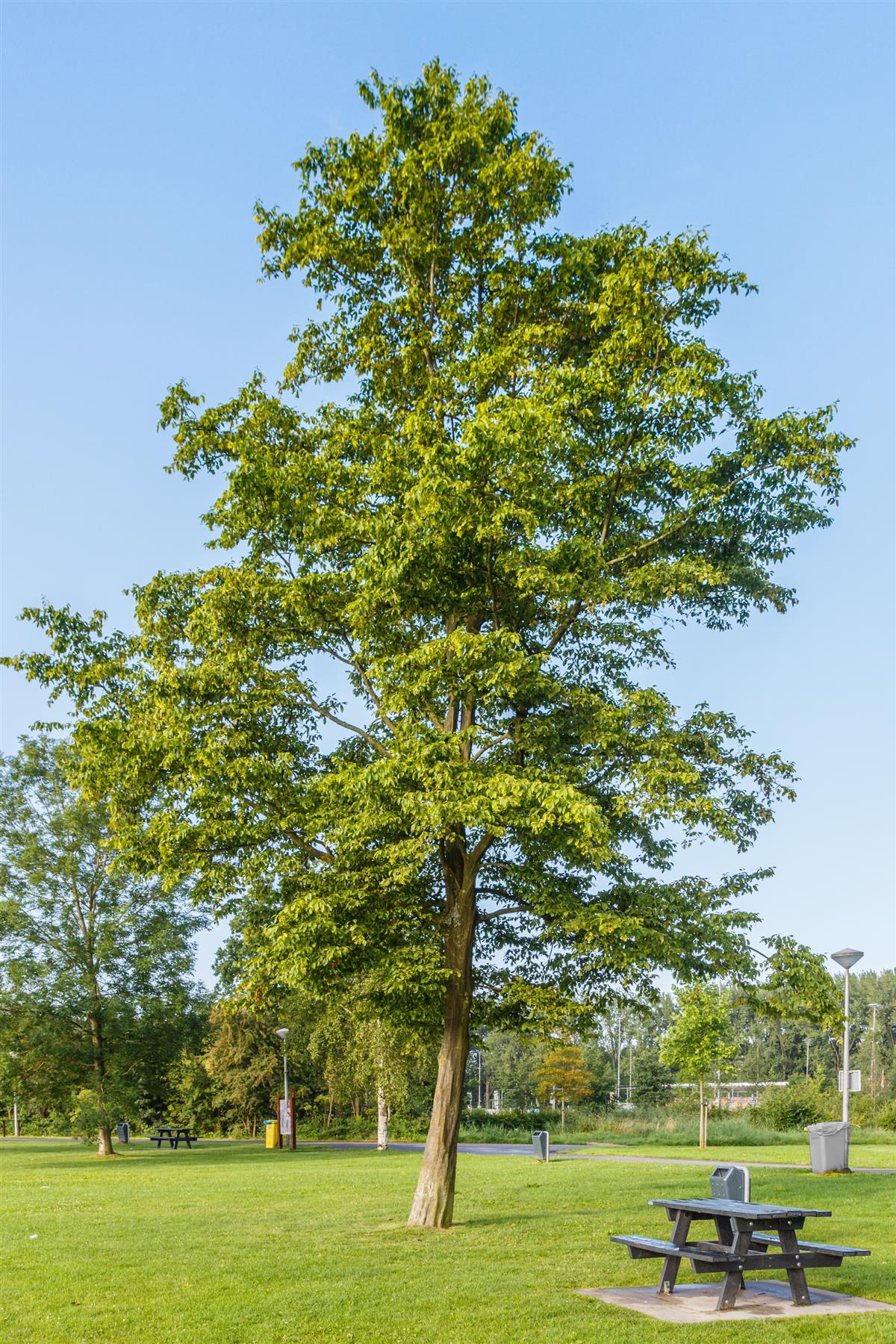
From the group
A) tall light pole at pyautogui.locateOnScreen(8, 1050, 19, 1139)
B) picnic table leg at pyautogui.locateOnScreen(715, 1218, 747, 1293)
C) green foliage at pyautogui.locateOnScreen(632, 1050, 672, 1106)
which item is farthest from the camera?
green foliage at pyautogui.locateOnScreen(632, 1050, 672, 1106)

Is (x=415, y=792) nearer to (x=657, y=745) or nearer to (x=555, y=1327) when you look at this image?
(x=657, y=745)

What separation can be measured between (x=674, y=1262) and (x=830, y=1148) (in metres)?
12.6

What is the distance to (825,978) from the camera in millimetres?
12219

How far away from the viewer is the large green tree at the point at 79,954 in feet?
109

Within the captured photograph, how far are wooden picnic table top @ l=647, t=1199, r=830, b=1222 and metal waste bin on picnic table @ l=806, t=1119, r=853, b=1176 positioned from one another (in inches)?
470

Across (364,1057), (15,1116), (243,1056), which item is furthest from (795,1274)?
(15,1116)

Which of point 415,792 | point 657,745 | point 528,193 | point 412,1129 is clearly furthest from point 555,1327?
point 412,1129

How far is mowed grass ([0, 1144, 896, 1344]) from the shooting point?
7926 mm

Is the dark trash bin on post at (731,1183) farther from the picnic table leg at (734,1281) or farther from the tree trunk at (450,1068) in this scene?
the tree trunk at (450,1068)

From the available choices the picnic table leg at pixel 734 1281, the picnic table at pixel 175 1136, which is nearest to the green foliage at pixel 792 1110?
the picnic table at pixel 175 1136

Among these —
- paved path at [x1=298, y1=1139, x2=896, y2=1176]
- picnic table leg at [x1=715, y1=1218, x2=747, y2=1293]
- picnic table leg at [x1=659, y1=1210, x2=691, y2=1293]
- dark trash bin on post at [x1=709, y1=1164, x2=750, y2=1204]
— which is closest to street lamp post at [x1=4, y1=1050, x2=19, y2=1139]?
paved path at [x1=298, y1=1139, x2=896, y2=1176]

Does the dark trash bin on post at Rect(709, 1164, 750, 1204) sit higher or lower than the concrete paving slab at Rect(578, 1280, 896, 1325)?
higher

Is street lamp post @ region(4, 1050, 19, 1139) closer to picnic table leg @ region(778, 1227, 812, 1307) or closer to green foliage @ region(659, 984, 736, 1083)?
green foliage @ region(659, 984, 736, 1083)

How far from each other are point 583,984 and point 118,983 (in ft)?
80.1
